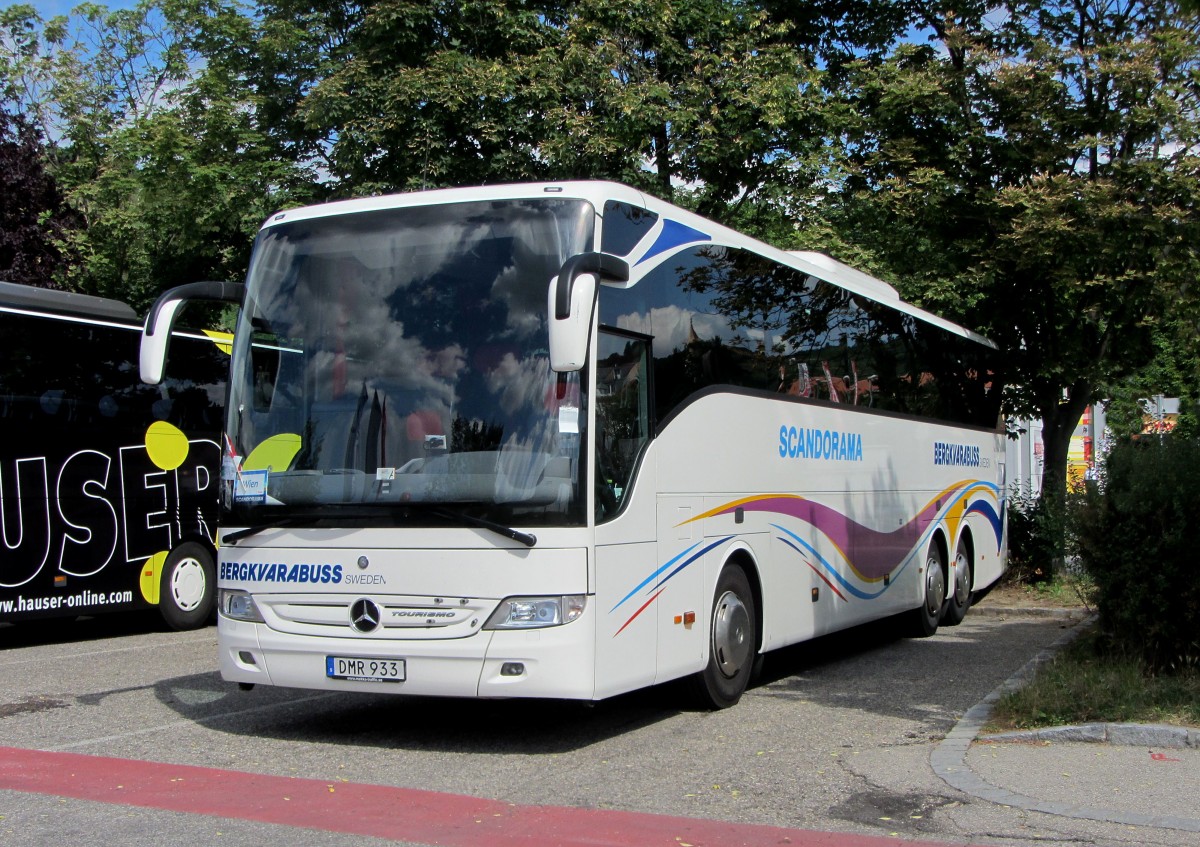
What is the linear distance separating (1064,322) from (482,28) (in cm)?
1044

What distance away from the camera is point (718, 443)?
9742 mm

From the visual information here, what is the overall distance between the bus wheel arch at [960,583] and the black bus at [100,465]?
8789 mm

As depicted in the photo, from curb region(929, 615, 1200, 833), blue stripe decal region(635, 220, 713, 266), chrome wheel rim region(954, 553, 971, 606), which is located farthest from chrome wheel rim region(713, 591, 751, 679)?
chrome wheel rim region(954, 553, 971, 606)

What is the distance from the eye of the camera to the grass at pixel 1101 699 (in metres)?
8.27

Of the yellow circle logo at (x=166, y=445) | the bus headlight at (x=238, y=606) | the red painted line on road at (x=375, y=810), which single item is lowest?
the red painted line on road at (x=375, y=810)

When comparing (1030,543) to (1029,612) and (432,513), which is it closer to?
(1029,612)

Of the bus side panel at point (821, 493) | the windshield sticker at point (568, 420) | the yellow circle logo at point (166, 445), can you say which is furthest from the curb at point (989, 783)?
the yellow circle logo at point (166, 445)

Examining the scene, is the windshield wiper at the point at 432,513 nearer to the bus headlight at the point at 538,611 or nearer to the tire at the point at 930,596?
the bus headlight at the point at 538,611

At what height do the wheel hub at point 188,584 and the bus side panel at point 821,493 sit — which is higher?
the bus side panel at point 821,493

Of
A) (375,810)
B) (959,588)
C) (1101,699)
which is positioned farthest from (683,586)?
(959,588)

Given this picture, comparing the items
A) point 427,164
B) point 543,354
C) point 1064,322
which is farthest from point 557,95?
point 543,354

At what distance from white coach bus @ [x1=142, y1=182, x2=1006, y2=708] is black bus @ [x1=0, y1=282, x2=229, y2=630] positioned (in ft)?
17.3

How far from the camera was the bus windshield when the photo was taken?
784 cm

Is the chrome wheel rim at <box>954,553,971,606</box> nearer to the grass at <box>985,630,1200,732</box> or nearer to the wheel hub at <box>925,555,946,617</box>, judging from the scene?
the wheel hub at <box>925,555,946,617</box>
